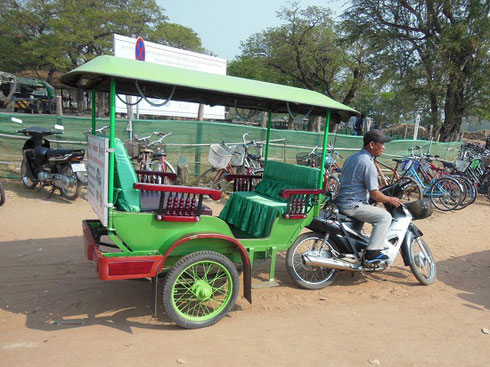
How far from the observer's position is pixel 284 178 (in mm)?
4652

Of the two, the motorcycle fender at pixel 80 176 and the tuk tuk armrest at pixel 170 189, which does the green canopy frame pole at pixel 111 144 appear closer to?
the tuk tuk armrest at pixel 170 189

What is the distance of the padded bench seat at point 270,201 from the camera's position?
3.89 m

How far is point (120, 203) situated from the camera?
3082 mm

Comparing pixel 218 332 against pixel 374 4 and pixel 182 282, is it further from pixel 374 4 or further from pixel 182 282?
pixel 374 4

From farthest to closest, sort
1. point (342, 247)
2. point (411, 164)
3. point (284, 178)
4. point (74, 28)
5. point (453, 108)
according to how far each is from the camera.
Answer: point (74, 28) < point (453, 108) < point (411, 164) < point (284, 178) < point (342, 247)

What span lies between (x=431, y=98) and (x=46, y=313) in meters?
16.3

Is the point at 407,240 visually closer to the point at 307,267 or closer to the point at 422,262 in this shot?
the point at 422,262

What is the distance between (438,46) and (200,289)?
14449mm

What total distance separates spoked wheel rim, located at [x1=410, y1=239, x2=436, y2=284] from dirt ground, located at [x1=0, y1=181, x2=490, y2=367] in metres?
0.14

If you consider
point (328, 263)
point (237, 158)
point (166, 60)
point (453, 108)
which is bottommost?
point (328, 263)

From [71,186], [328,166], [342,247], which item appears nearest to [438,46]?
[328,166]

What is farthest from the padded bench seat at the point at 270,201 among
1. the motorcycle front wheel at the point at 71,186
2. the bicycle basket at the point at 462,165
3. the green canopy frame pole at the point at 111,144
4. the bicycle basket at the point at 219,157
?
the bicycle basket at the point at 462,165

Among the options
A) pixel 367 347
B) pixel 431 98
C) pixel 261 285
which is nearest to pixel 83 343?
pixel 261 285

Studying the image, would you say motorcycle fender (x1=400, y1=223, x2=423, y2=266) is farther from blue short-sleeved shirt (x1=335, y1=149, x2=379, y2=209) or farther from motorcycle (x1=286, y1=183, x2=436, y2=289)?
blue short-sleeved shirt (x1=335, y1=149, x2=379, y2=209)
